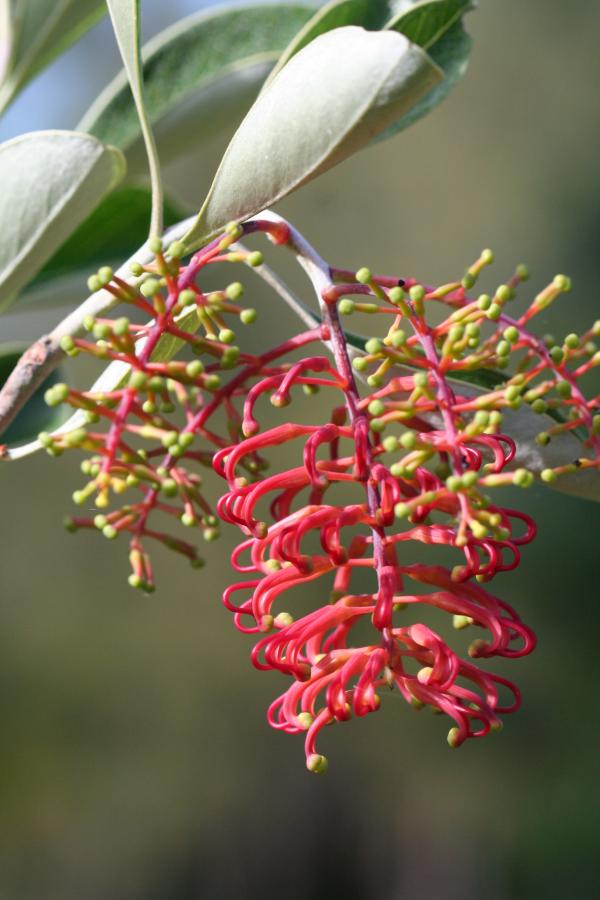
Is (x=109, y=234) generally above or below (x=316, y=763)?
above

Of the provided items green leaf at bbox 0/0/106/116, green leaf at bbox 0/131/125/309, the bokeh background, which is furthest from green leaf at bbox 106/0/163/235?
the bokeh background

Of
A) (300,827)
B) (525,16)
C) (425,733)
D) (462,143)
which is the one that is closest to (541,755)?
(425,733)

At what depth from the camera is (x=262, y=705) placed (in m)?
5.81

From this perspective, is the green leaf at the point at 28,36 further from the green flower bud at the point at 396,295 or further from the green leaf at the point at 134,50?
the green flower bud at the point at 396,295

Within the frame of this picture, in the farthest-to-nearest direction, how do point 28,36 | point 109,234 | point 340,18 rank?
point 109,234 → point 28,36 → point 340,18

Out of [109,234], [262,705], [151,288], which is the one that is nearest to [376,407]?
[151,288]

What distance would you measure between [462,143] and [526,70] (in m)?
0.54

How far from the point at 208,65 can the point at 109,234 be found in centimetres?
18

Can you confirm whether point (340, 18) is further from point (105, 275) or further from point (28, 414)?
point (28, 414)

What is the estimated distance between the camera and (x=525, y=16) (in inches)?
250

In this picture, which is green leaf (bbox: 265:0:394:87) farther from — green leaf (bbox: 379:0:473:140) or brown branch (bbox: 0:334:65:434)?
brown branch (bbox: 0:334:65:434)

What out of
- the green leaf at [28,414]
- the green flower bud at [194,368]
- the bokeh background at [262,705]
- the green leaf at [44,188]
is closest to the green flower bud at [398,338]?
the green flower bud at [194,368]

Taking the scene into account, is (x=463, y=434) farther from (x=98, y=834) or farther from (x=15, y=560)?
(x=98, y=834)

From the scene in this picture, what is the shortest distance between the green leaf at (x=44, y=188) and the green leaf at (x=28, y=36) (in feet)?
0.80
